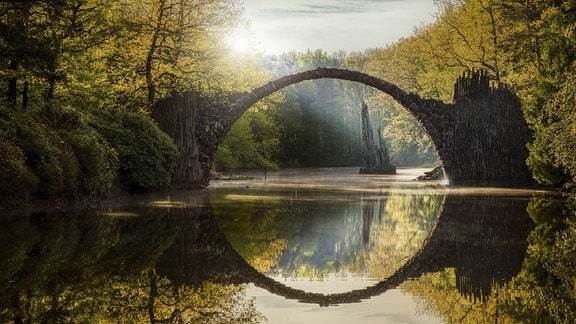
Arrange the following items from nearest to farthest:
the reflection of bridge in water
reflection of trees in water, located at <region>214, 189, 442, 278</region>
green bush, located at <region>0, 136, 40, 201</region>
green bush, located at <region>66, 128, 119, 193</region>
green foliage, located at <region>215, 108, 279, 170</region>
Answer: the reflection of bridge in water < reflection of trees in water, located at <region>214, 189, 442, 278</region> < green bush, located at <region>0, 136, 40, 201</region> < green bush, located at <region>66, 128, 119, 193</region> < green foliage, located at <region>215, 108, 279, 170</region>

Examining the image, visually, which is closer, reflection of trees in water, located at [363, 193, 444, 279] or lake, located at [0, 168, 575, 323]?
lake, located at [0, 168, 575, 323]

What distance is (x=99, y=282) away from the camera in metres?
8.40

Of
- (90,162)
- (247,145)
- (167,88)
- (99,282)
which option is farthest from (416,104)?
(99,282)

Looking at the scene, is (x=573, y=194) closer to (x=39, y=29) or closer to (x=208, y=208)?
(x=208, y=208)

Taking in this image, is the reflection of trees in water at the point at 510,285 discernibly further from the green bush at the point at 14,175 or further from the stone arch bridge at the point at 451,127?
the stone arch bridge at the point at 451,127

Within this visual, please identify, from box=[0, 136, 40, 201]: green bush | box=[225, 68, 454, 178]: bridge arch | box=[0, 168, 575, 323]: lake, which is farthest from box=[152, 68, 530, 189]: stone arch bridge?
box=[0, 136, 40, 201]: green bush

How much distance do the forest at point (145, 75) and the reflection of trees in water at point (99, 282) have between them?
4.20m

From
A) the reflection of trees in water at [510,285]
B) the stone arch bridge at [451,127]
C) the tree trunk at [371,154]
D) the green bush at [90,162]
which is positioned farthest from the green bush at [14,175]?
the tree trunk at [371,154]

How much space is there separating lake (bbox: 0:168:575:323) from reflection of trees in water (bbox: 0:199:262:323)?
20mm

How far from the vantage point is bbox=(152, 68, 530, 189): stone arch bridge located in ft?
99.6

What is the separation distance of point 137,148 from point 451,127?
55.3 ft

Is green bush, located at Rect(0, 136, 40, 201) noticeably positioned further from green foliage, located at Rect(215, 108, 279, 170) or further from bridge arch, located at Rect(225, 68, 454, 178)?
green foliage, located at Rect(215, 108, 279, 170)

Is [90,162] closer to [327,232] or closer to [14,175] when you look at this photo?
[14,175]

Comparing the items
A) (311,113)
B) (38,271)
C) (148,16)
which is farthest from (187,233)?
(311,113)
